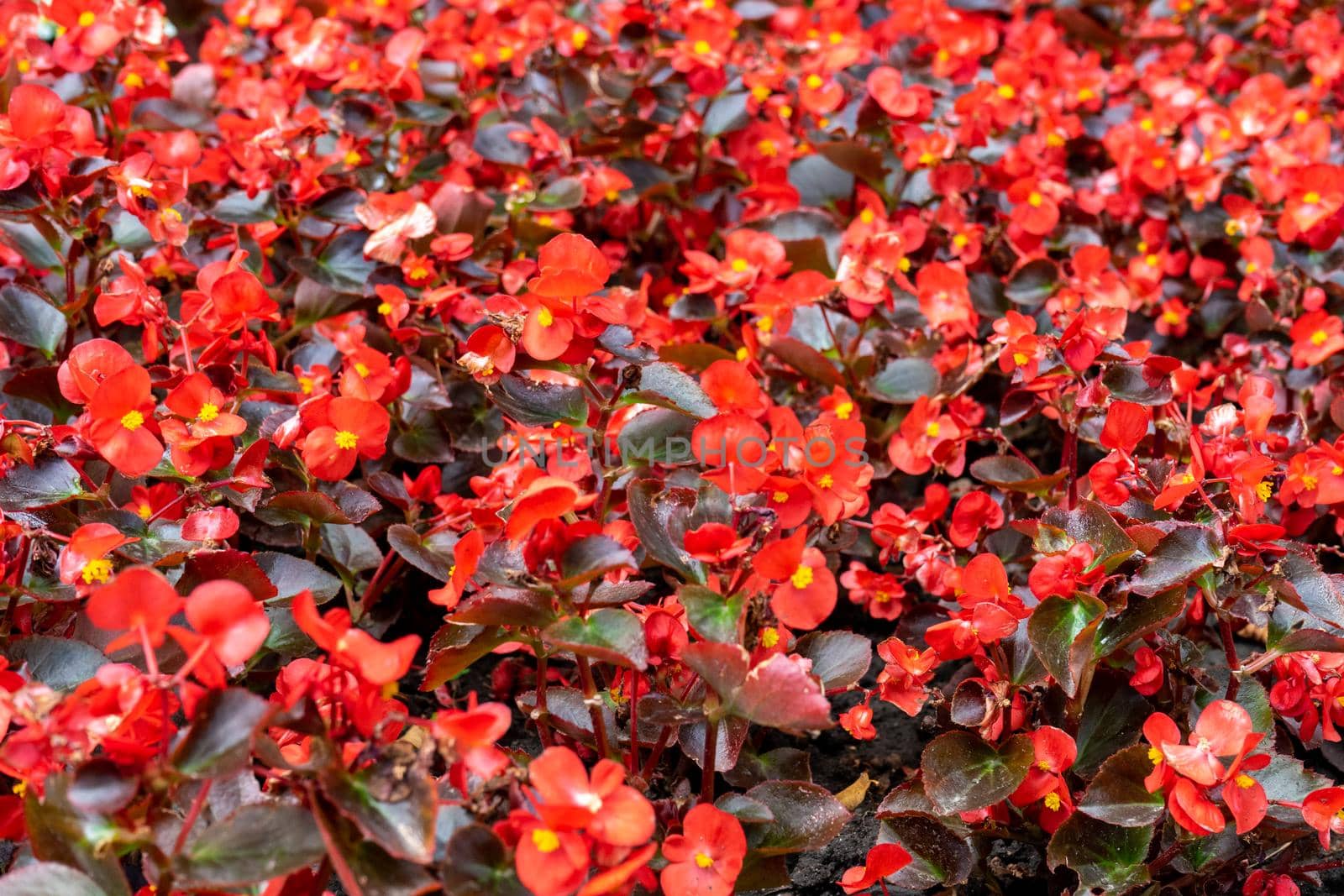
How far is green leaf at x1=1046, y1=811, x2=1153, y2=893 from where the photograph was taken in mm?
1099

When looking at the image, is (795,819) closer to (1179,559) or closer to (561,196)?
(1179,559)

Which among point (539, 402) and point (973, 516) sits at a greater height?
point (539, 402)

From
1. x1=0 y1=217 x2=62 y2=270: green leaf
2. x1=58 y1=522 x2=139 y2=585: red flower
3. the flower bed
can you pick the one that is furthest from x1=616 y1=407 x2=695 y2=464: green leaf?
x1=0 y1=217 x2=62 y2=270: green leaf

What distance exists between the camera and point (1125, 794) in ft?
3.57

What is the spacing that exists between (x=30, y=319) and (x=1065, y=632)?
1.25 meters

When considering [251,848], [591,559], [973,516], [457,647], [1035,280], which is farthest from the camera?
[1035,280]

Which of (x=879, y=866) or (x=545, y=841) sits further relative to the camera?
(x=879, y=866)

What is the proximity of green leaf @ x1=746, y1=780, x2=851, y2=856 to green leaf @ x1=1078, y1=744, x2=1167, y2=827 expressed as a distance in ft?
0.77

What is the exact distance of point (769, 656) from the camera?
979 mm

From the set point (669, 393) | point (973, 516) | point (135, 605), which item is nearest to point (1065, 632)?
point (973, 516)

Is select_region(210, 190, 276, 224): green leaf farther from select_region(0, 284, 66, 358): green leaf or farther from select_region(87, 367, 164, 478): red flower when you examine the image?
select_region(87, 367, 164, 478): red flower

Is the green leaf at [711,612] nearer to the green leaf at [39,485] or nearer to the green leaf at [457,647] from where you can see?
the green leaf at [457,647]

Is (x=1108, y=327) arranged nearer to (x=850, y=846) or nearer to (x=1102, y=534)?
(x=1102, y=534)

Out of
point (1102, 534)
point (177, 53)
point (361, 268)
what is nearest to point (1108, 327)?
point (1102, 534)
